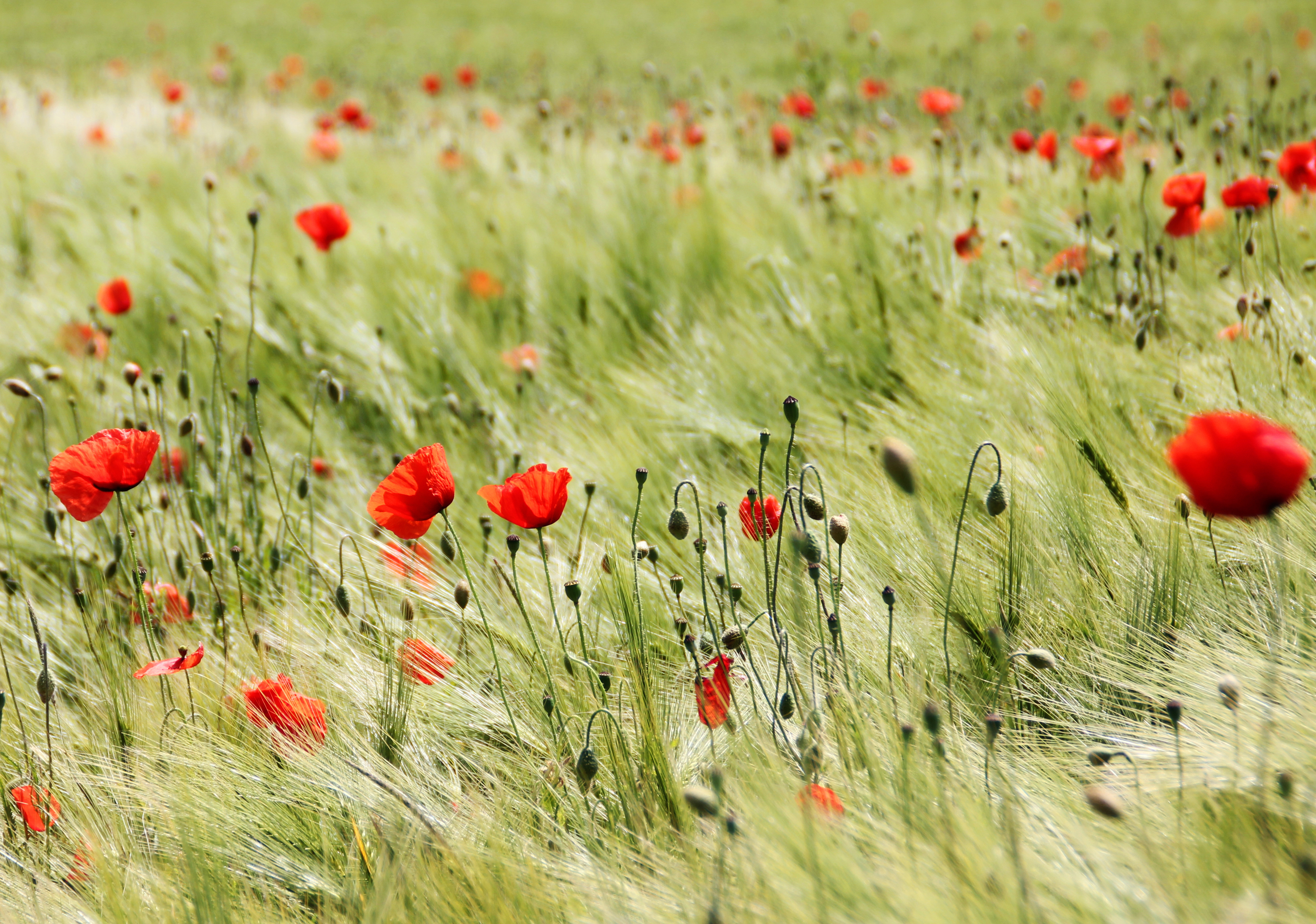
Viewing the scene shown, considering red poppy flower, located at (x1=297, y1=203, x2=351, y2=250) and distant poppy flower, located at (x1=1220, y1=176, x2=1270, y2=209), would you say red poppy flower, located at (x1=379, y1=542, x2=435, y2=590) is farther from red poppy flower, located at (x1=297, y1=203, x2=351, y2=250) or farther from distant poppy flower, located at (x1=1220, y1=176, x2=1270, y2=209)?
distant poppy flower, located at (x1=1220, y1=176, x2=1270, y2=209)

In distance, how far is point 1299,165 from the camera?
1.75 meters

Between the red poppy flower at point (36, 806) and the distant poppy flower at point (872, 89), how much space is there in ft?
Answer: 10.9

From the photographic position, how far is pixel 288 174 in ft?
11.4

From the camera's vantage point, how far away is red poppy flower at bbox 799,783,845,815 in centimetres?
82

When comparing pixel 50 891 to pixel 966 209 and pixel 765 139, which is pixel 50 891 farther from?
pixel 765 139

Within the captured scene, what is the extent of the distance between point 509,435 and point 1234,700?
4.53 ft

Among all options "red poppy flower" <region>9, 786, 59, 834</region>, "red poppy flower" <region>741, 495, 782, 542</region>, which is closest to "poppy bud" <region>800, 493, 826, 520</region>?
"red poppy flower" <region>741, 495, 782, 542</region>

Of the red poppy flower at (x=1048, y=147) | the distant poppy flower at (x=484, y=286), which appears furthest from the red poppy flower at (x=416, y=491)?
the red poppy flower at (x=1048, y=147)

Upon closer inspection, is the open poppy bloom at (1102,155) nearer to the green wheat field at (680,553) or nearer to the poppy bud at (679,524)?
the green wheat field at (680,553)

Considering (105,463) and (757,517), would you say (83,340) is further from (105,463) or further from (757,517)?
(757,517)

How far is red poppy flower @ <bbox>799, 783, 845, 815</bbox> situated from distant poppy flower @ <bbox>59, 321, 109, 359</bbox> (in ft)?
6.35

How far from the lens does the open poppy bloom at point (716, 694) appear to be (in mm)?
1001

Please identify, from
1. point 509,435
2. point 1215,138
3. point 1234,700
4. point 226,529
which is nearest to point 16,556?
point 226,529

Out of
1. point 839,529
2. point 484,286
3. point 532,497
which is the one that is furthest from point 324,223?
point 839,529
